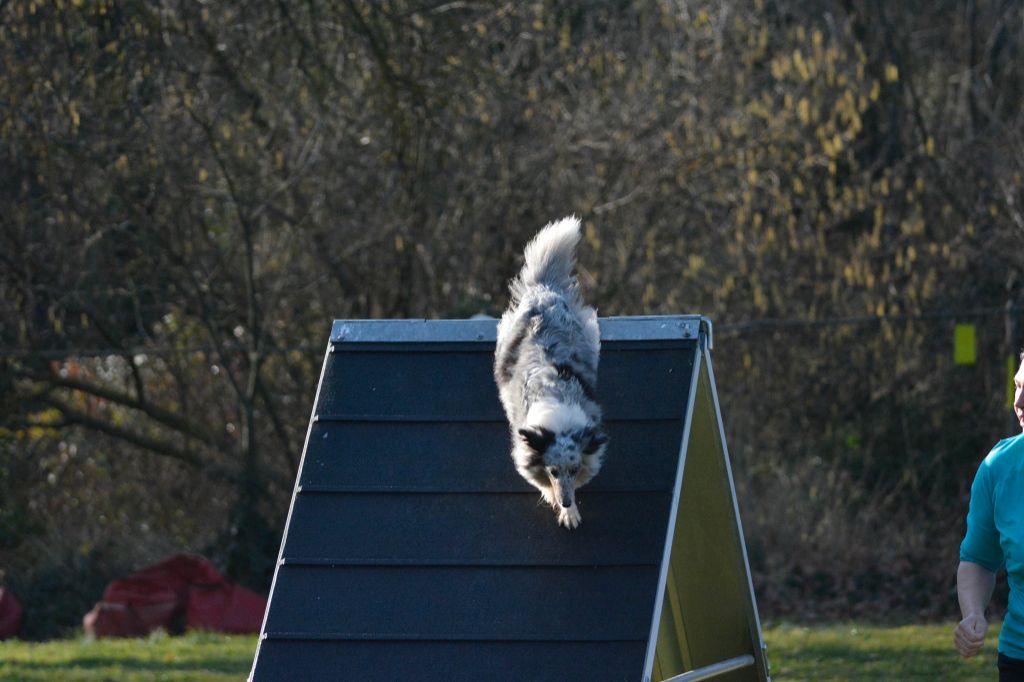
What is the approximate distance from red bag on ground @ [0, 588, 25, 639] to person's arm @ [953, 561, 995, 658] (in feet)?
25.6

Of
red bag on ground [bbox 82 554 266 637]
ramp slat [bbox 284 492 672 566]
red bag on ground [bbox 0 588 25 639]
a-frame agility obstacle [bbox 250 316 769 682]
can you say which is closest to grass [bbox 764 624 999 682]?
a-frame agility obstacle [bbox 250 316 769 682]

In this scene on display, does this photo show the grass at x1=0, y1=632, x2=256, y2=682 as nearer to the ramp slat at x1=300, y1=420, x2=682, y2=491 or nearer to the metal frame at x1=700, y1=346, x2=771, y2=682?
the ramp slat at x1=300, y1=420, x2=682, y2=491

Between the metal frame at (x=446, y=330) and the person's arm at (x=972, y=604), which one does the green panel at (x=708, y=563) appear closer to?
the metal frame at (x=446, y=330)

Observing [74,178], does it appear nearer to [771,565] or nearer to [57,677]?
[57,677]

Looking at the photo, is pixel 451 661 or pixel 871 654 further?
pixel 871 654

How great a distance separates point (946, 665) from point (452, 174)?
5.48 meters

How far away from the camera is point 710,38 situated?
37.3 feet

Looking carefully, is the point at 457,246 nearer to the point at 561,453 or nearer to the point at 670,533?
the point at 561,453

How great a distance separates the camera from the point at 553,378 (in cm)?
445

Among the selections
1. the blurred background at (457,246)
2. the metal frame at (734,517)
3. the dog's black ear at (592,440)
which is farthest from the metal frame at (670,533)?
the blurred background at (457,246)

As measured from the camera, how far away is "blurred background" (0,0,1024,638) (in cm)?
995

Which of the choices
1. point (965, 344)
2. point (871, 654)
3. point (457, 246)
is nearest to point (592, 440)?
point (871, 654)

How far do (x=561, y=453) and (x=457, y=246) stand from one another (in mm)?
6777

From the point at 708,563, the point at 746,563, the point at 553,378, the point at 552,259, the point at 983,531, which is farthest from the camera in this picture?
the point at 552,259
